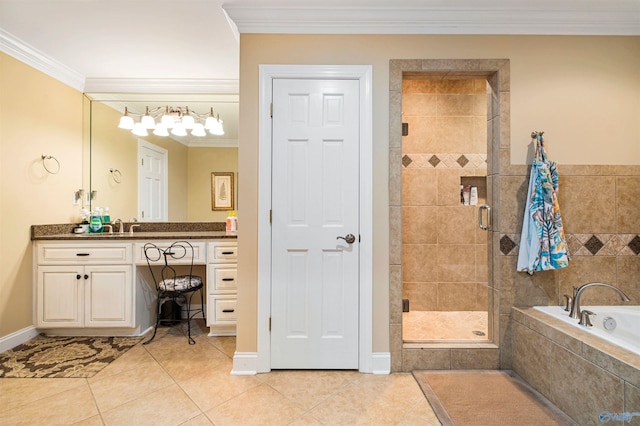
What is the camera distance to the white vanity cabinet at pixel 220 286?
272cm

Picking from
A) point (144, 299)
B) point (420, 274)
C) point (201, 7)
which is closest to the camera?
point (201, 7)

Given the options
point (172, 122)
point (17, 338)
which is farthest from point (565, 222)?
point (17, 338)

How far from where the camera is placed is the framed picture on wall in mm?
3236

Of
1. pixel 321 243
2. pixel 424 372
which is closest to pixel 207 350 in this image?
pixel 321 243

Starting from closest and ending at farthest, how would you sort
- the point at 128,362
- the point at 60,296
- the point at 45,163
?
the point at 128,362 < the point at 60,296 < the point at 45,163

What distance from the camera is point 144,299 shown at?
9.41 feet

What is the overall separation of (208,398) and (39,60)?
3.23 metres

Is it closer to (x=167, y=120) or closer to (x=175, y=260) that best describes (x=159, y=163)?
(x=167, y=120)

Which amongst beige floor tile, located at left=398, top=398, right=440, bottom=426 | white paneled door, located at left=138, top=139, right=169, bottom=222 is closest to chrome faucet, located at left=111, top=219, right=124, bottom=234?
white paneled door, located at left=138, top=139, right=169, bottom=222

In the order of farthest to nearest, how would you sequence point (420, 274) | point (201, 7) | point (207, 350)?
point (420, 274) < point (207, 350) < point (201, 7)

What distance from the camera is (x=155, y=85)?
3.19 m

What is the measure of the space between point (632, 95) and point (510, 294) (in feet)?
5.55

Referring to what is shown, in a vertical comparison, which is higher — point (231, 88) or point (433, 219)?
point (231, 88)

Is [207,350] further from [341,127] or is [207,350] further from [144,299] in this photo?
[341,127]
